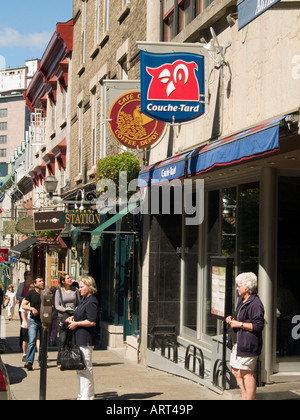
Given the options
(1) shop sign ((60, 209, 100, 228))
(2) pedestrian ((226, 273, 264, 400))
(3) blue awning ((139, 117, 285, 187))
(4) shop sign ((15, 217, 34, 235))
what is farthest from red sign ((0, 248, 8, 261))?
(2) pedestrian ((226, 273, 264, 400))

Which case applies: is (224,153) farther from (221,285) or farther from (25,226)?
(25,226)

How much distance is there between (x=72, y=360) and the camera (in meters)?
8.96

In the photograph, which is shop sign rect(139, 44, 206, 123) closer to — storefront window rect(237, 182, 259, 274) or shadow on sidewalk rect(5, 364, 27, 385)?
storefront window rect(237, 182, 259, 274)

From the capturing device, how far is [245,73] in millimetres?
10008

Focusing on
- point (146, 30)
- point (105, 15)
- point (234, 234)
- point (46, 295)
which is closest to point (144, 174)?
point (234, 234)

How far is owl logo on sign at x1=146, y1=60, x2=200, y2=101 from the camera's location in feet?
35.7

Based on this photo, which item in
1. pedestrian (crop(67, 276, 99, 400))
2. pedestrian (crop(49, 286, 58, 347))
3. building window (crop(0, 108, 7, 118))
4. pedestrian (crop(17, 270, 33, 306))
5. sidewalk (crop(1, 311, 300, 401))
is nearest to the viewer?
pedestrian (crop(67, 276, 99, 400))

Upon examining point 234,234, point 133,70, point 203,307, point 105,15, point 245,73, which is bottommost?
point 203,307

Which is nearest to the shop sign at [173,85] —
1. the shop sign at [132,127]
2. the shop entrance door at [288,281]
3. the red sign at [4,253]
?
the shop entrance door at [288,281]

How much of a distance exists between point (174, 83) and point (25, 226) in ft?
60.3

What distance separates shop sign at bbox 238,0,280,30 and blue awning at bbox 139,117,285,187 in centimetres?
119

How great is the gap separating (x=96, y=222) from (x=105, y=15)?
681 cm
